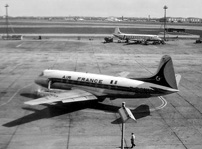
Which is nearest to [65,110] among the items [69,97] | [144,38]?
[69,97]

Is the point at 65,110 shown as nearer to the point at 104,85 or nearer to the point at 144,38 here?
the point at 104,85

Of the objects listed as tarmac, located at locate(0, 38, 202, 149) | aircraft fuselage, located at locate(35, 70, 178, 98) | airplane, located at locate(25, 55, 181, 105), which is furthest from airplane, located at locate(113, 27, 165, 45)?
airplane, located at locate(25, 55, 181, 105)

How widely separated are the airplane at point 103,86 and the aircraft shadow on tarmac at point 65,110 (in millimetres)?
1364

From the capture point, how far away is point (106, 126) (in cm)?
3106

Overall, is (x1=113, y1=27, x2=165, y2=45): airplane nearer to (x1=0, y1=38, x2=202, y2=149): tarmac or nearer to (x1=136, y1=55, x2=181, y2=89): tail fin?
(x1=0, y1=38, x2=202, y2=149): tarmac

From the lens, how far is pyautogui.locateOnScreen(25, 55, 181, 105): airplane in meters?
33.8

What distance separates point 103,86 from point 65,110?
592cm

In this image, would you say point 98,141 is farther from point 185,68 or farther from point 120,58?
point 120,58

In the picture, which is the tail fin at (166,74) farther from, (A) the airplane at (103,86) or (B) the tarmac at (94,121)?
(B) the tarmac at (94,121)

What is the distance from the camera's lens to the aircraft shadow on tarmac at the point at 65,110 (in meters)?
32.5

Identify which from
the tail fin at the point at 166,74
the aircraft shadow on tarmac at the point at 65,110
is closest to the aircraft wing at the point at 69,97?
the aircraft shadow on tarmac at the point at 65,110

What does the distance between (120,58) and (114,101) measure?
40.3 meters

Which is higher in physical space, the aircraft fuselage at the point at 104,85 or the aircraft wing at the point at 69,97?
the aircraft fuselage at the point at 104,85

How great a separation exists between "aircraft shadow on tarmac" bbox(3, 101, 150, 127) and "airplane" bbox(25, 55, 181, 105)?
136 cm
